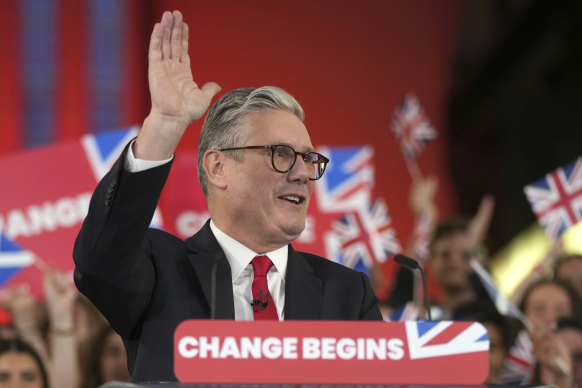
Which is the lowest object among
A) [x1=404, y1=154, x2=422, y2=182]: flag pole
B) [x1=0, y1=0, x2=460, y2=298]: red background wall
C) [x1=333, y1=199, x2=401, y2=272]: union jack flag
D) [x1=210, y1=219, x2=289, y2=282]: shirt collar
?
[x1=210, y1=219, x2=289, y2=282]: shirt collar

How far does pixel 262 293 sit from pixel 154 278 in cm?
18

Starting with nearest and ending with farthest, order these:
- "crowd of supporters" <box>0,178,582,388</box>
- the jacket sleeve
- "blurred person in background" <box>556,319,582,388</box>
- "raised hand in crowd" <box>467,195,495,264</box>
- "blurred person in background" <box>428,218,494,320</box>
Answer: the jacket sleeve < "crowd of supporters" <box>0,178,582,388</box> < "blurred person in background" <box>556,319,582,388</box> < "blurred person in background" <box>428,218,494,320</box> < "raised hand in crowd" <box>467,195,495,264</box>

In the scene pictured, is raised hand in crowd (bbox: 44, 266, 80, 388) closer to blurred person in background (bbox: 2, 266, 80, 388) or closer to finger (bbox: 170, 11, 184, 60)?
blurred person in background (bbox: 2, 266, 80, 388)

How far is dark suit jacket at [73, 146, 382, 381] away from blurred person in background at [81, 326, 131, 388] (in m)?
1.77

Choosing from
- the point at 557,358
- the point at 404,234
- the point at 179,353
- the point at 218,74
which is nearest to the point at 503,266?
the point at 404,234

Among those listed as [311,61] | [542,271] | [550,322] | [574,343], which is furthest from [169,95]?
[311,61]

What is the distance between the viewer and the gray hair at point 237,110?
160cm

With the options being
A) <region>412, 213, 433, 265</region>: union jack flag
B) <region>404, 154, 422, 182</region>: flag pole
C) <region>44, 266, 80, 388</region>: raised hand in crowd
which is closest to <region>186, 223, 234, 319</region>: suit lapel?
<region>44, 266, 80, 388</region>: raised hand in crowd

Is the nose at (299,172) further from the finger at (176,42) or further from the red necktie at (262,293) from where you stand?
the finger at (176,42)

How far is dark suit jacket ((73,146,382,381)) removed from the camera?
1.32 m

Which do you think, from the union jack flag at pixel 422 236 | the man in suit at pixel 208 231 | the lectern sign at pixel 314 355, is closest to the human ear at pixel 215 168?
the man in suit at pixel 208 231

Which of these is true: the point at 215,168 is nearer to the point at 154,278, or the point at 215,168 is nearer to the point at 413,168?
the point at 154,278

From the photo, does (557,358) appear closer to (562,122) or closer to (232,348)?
(232,348)

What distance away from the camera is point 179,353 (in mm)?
1052
